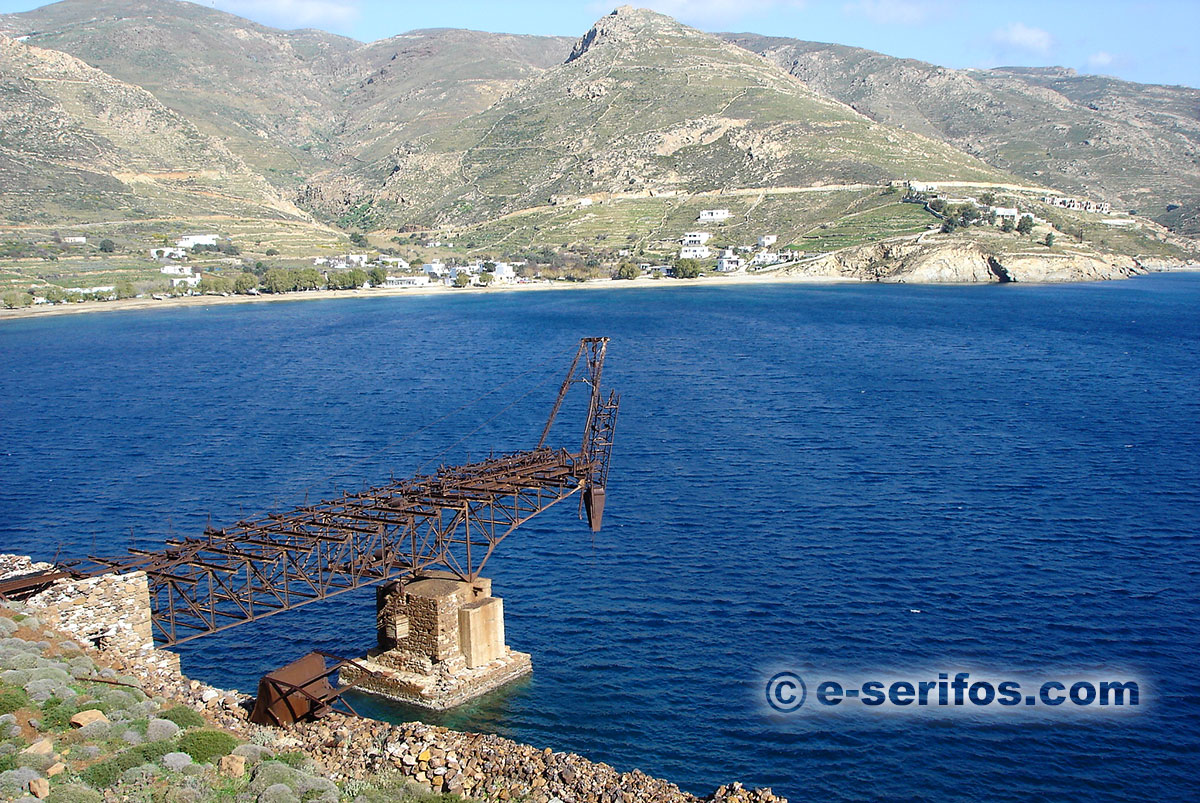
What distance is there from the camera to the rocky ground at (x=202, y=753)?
17297 millimetres

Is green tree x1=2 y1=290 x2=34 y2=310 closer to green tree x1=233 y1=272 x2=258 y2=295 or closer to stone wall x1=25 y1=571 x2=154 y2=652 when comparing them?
green tree x1=233 y1=272 x2=258 y2=295

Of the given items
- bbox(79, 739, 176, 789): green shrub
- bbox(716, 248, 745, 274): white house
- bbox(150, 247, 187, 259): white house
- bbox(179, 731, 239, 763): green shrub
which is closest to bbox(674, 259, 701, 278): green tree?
bbox(716, 248, 745, 274): white house

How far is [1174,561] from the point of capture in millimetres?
38500

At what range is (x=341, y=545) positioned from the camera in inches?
1193

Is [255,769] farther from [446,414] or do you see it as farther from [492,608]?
[446,414]

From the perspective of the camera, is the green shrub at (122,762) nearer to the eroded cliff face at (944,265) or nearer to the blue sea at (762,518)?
the blue sea at (762,518)

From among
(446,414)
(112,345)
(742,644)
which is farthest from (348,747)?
(112,345)

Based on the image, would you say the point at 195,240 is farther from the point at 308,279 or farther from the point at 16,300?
the point at 16,300

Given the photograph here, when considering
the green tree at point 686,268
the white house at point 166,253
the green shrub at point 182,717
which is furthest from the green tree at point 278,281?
the green shrub at point 182,717

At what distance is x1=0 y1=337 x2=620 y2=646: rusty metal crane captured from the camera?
2645 cm

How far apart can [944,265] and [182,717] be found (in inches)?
6884

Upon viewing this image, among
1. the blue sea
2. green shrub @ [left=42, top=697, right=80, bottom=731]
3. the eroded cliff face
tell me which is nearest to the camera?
green shrub @ [left=42, top=697, right=80, bottom=731]

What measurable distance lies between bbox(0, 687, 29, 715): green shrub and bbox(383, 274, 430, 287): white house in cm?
16737

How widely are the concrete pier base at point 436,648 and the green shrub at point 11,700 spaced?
10.8 m
